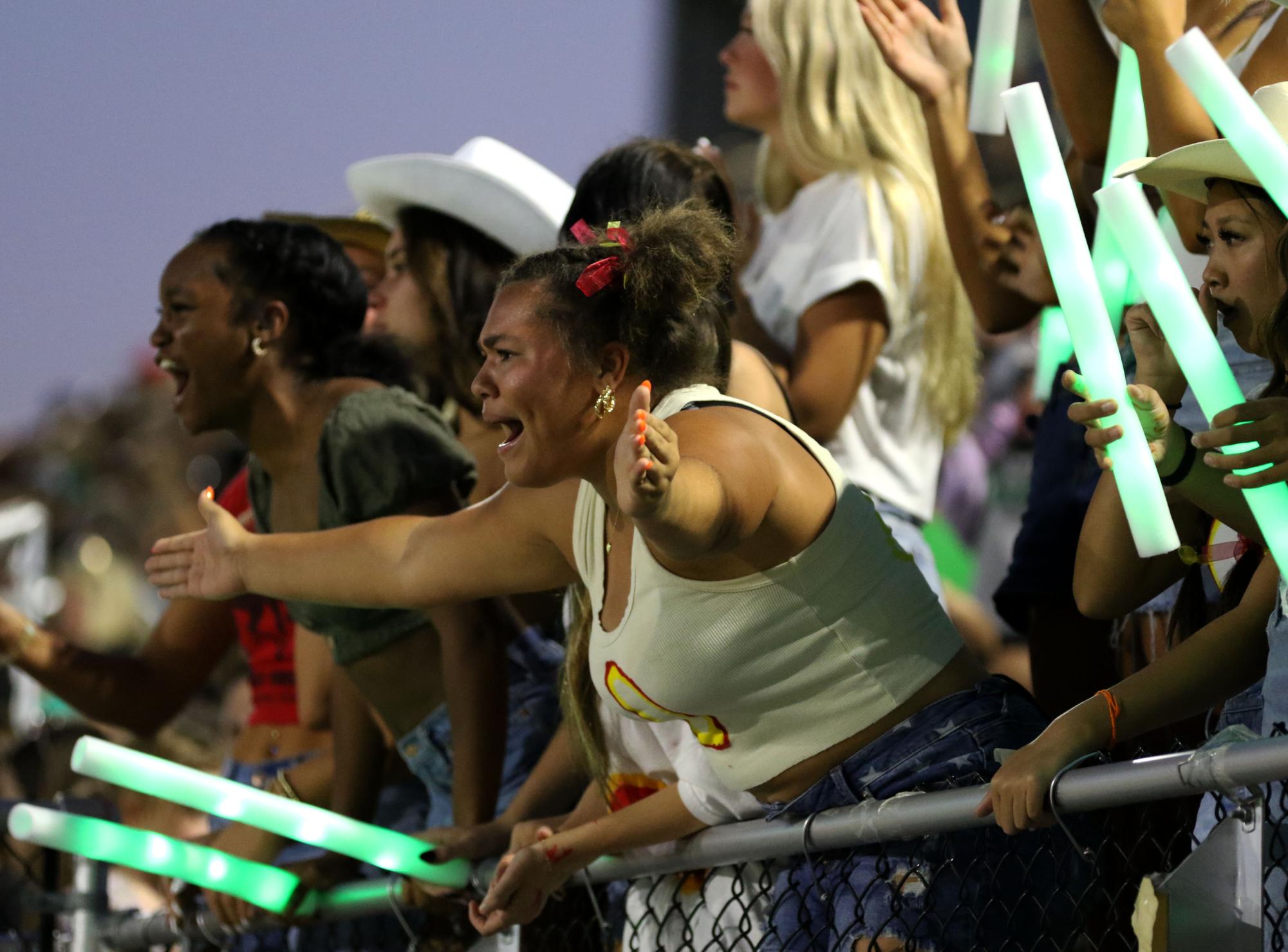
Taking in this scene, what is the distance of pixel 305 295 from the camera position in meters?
3.45

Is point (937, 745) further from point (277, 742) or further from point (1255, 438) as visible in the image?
point (277, 742)

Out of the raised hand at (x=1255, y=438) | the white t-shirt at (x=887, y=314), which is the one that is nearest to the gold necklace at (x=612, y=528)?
the raised hand at (x=1255, y=438)

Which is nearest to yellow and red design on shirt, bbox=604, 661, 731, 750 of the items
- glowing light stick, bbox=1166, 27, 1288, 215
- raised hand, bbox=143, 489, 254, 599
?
raised hand, bbox=143, 489, 254, 599

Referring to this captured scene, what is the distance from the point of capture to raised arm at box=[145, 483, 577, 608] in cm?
252

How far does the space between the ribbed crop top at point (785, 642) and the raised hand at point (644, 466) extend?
1.04 ft

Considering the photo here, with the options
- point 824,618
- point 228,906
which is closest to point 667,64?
point 228,906

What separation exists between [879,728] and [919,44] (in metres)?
1.41

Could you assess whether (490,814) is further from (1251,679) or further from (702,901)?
(1251,679)

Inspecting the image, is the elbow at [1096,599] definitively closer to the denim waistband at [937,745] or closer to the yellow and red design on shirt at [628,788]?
the denim waistband at [937,745]

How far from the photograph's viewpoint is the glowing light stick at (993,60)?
2785 mm

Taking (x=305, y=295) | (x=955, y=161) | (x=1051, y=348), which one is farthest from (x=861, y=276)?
(x=305, y=295)

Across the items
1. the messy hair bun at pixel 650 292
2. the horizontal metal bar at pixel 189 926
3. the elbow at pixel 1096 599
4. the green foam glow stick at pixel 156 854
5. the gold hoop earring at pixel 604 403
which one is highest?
the messy hair bun at pixel 650 292

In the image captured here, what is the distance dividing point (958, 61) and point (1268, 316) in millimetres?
1339

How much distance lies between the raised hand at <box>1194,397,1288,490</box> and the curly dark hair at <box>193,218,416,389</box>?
2.00m
